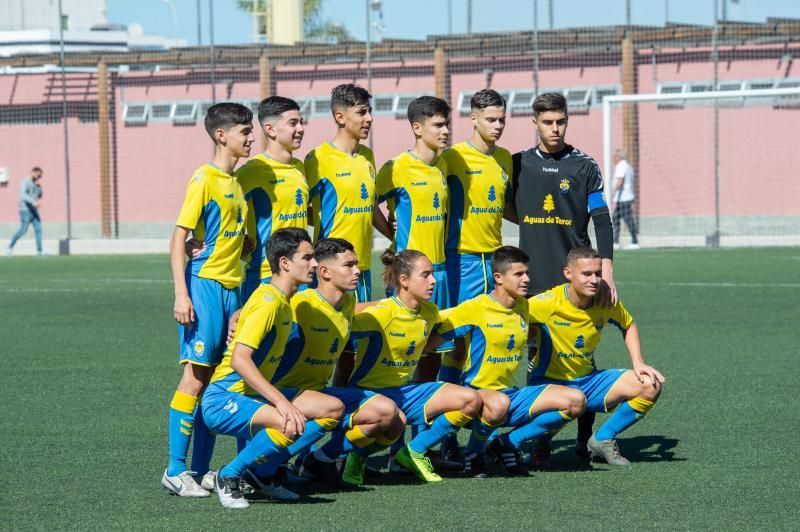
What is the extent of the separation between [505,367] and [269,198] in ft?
4.97

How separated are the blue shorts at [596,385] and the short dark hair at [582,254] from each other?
66 cm

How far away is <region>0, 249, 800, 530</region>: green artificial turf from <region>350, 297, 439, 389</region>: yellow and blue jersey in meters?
0.53

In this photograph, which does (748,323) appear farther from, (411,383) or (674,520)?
(674,520)

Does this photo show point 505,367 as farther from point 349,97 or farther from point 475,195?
point 349,97

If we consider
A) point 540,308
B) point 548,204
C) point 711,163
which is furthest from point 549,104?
point 711,163

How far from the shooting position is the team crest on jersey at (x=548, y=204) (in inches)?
275

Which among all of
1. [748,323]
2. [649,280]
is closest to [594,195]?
[748,323]

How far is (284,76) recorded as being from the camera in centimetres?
3077

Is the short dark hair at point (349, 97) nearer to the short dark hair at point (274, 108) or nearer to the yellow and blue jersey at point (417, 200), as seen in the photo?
the short dark hair at point (274, 108)

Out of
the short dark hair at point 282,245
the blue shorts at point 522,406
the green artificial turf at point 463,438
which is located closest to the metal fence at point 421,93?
the green artificial turf at point 463,438

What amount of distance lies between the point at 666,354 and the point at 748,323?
84.8 inches

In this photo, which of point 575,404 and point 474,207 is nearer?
point 575,404

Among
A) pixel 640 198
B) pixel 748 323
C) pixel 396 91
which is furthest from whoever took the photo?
pixel 396 91

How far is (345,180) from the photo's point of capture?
6.71 metres
